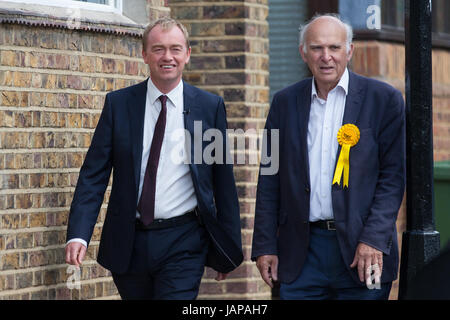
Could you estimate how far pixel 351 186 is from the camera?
222 inches

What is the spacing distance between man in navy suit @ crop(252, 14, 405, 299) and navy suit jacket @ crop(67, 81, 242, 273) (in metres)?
0.27

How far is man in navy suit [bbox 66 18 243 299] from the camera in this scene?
19.2ft

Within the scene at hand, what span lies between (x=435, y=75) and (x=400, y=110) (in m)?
5.58

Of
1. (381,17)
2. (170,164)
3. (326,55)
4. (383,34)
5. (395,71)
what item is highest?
(381,17)

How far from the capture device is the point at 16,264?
661 centimetres

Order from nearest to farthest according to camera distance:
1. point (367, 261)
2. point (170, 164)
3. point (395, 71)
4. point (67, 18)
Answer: point (367, 261)
point (170, 164)
point (67, 18)
point (395, 71)

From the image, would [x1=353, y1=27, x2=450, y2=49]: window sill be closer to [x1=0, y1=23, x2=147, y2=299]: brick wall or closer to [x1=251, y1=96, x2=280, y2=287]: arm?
[x1=0, y1=23, x2=147, y2=299]: brick wall

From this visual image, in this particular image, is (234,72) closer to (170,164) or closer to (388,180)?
(170,164)

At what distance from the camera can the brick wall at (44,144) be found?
21.5ft

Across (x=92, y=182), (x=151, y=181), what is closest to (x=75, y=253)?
(x=92, y=182)

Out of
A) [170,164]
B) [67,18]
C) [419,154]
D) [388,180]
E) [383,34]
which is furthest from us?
[383,34]

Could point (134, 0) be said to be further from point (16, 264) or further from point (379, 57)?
point (379, 57)

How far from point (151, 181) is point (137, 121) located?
353mm
